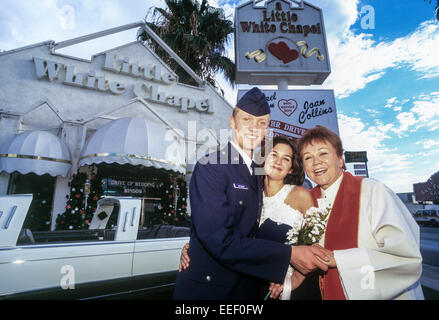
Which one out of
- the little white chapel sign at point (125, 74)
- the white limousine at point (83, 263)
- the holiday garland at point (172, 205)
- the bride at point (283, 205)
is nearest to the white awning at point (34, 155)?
the little white chapel sign at point (125, 74)

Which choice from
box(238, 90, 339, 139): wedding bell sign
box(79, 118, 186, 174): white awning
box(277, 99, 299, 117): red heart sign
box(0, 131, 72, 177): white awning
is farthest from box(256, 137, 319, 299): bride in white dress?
box(0, 131, 72, 177): white awning

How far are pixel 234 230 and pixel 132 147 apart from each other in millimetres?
6938

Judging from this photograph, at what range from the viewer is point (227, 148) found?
5.79 ft

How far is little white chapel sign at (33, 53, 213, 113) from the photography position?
8.78 m

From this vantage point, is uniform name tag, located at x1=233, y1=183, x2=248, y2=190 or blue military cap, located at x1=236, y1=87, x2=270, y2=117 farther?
blue military cap, located at x1=236, y1=87, x2=270, y2=117

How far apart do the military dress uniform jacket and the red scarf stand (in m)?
0.32

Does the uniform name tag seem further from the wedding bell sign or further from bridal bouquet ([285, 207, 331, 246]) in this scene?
the wedding bell sign

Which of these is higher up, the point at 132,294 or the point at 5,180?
the point at 5,180

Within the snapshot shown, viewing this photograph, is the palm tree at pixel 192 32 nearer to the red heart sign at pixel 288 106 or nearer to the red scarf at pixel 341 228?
the red heart sign at pixel 288 106

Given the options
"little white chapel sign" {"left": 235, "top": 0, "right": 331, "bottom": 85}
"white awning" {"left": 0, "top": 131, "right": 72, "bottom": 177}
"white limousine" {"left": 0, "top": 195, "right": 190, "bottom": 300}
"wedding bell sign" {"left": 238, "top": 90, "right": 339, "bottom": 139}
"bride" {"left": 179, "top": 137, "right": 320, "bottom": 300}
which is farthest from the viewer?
"white awning" {"left": 0, "top": 131, "right": 72, "bottom": 177}

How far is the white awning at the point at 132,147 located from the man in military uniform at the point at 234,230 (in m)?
6.34
